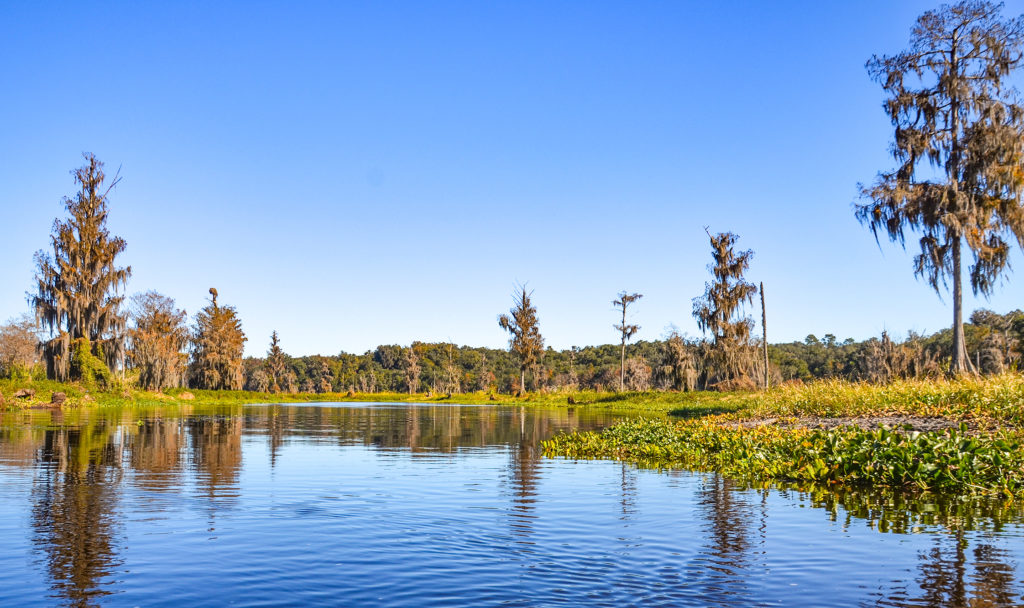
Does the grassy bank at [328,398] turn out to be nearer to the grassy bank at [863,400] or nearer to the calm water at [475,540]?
the grassy bank at [863,400]

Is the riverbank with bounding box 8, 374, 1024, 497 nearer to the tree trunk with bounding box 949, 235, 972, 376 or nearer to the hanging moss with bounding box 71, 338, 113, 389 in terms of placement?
the tree trunk with bounding box 949, 235, 972, 376

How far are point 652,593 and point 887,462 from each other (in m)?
8.06

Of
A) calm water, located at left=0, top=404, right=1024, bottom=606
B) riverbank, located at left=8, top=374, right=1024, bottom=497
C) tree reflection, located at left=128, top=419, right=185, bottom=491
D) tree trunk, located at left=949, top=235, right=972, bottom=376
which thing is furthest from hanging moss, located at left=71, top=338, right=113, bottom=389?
tree trunk, located at left=949, top=235, right=972, bottom=376

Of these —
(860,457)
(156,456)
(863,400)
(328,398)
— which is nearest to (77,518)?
(156,456)

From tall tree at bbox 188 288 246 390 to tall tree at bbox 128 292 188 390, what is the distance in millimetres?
1834

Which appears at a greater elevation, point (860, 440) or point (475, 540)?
point (860, 440)

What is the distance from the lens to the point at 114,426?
29.2 m

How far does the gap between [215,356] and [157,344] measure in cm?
1324

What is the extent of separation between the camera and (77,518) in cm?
998

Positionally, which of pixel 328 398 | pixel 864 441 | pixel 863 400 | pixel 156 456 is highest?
pixel 863 400

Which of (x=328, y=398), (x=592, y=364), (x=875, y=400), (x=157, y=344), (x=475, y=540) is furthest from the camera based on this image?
(x=592, y=364)

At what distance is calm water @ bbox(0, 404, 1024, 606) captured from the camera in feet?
21.9

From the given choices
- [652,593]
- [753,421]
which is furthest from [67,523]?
[753,421]

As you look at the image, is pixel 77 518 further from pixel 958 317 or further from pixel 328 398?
pixel 328 398
